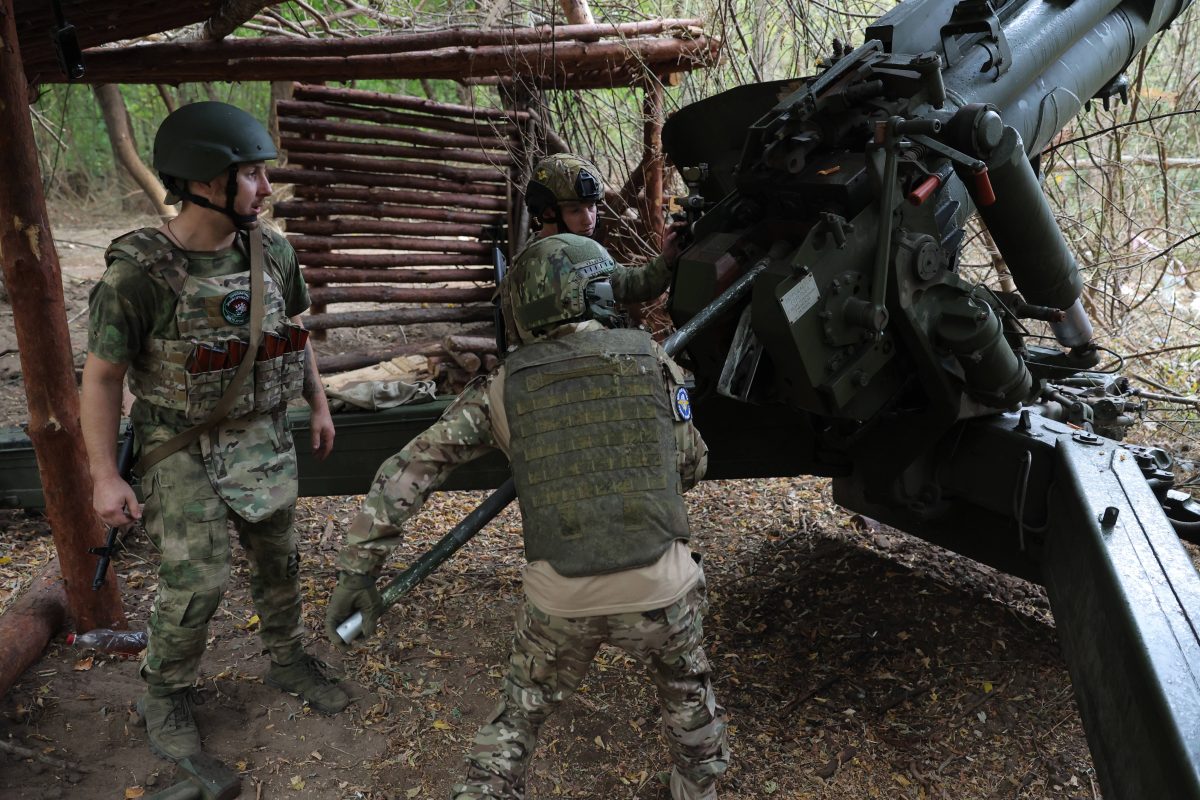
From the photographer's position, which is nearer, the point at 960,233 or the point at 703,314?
the point at 703,314

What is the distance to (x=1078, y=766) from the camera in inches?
115

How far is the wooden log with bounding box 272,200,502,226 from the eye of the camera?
7.00m

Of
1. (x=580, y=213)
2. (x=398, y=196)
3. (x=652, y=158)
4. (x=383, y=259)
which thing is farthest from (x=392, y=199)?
(x=580, y=213)

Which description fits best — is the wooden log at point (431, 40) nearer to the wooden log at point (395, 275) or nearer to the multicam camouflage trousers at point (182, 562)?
the wooden log at point (395, 275)

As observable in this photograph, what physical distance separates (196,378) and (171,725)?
1.06 m

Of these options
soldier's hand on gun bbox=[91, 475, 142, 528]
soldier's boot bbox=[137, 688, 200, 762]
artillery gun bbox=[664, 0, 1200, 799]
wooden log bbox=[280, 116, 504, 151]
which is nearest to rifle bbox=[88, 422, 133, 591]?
soldier's hand on gun bbox=[91, 475, 142, 528]

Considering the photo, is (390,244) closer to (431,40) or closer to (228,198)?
(431,40)

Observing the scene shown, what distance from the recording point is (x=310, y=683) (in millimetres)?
3205

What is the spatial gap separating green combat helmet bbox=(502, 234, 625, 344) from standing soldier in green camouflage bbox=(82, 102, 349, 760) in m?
0.85

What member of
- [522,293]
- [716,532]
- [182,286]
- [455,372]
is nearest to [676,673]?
Result: [522,293]

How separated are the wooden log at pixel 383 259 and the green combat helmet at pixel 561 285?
16.8 feet

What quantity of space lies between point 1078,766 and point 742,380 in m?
1.56

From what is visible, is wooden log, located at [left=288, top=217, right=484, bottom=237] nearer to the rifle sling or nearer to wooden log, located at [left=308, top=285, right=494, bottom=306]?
wooden log, located at [left=308, top=285, right=494, bottom=306]

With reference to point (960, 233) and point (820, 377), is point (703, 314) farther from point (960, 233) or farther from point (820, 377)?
point (960, 233)
